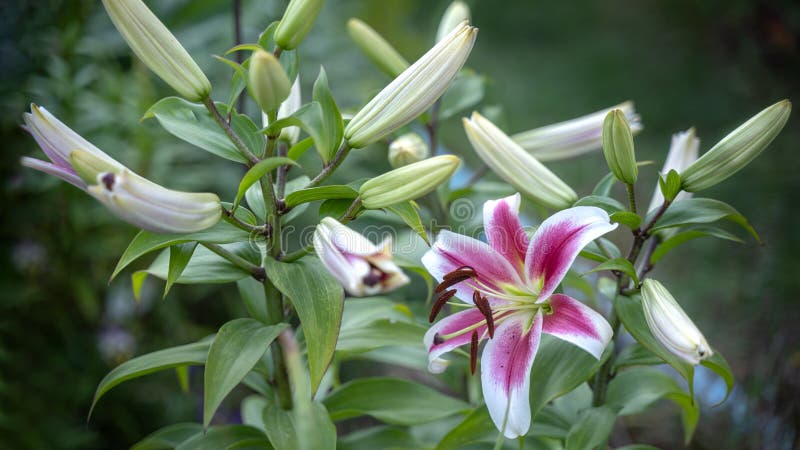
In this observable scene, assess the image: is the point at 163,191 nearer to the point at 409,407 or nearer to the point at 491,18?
the point at 409,407

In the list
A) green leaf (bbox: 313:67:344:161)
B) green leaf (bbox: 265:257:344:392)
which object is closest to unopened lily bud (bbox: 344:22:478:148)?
green leaf (bbox: 313:67:344:161)

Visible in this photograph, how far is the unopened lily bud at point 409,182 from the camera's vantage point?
58 cm

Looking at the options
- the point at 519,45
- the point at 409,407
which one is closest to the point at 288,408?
the point at 409,407

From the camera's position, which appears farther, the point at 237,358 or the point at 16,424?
the point at 16,424

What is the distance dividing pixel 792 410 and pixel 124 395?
3.81 feet

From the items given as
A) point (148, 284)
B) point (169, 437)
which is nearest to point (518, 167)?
point (169, 437)

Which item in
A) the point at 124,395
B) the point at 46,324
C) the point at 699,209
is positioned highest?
the point at 699,209

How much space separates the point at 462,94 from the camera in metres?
0.99

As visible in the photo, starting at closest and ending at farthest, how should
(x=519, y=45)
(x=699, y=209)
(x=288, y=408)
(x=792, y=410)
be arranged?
(x=699, y=209)
(x=288, y=408)
(x=792, y=410)
(x=519, y=45)

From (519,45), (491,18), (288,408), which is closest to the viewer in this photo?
(288,408)

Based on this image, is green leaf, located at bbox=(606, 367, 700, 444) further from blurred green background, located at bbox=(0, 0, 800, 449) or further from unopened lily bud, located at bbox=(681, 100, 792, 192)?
blurred green background, located at bbox=(0, 0, 800, 449)

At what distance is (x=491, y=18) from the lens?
391 centimetres

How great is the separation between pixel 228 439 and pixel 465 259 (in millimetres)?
316

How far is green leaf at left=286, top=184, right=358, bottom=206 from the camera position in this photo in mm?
604
